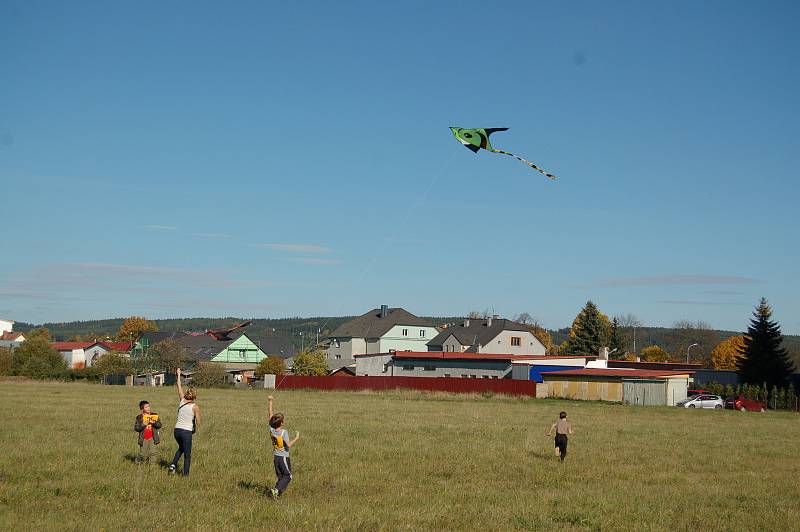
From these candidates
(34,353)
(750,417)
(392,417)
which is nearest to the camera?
(392,417)

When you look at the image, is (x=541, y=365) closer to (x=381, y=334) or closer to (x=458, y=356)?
(x=458, y=356)

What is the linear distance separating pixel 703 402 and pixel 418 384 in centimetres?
2124

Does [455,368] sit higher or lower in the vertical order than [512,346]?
A: lower

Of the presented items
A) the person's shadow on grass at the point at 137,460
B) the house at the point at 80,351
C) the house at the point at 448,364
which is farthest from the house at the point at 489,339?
the person's shadow on grass at the point at 137,460

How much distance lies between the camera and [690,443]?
2795cm

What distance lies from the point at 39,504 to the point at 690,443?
2113cm

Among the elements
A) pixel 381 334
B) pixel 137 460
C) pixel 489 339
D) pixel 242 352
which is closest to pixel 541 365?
pixel 489 339

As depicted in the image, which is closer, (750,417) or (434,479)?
(434,479)

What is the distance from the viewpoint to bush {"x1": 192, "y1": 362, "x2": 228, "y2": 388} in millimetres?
75125

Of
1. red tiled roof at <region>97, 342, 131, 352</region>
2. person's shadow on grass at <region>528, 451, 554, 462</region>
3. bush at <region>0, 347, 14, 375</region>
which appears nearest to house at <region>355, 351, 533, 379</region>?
bush at <region>0, 347, 14, 375</region>

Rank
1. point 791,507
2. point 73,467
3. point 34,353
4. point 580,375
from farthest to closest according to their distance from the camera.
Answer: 1. point 34,353
2. point 580,375
3. point 73,467
4. point 791,507

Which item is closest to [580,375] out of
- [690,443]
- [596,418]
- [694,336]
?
[596,418]

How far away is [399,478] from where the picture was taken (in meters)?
18.1

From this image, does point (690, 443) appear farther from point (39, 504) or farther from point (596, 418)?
point (39, 504)
